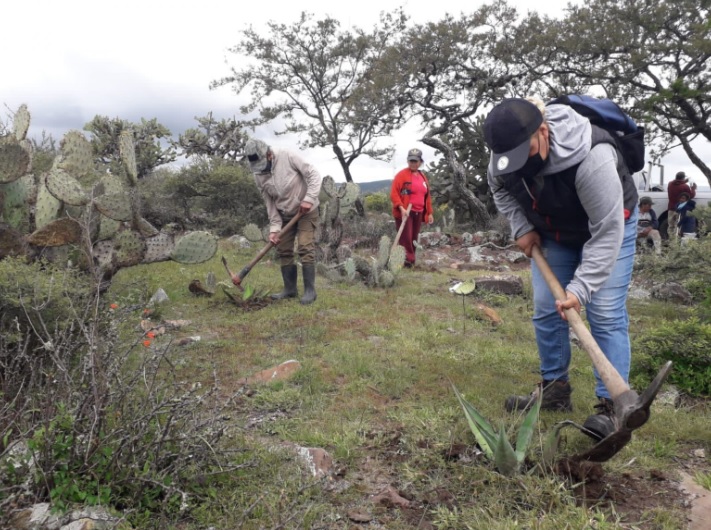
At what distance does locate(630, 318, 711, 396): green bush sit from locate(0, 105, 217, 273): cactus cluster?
4.00 meters

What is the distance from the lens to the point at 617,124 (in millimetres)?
2555

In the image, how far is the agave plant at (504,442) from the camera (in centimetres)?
222

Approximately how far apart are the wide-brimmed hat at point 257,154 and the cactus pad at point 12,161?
78.6 inches

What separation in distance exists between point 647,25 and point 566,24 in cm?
257

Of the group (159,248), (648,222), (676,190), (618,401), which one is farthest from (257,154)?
(676,190)

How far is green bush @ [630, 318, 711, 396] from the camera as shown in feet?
11.0

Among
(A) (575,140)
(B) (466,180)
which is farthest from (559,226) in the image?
(B) (466,180)

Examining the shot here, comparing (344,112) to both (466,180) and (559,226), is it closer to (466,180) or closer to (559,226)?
(466,180)

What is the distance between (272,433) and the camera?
9.48 ft

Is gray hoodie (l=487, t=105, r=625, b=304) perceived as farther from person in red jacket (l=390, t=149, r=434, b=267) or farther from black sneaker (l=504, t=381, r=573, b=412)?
person in red jacket (l=390, t=149, r=434, b=267)

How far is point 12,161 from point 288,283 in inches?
115

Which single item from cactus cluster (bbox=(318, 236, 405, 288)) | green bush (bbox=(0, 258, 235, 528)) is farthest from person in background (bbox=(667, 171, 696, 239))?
green bush (bbox=(0, 258, 235, 528))

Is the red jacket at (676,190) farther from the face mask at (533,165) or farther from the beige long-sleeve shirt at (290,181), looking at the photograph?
the face mask at (533,165)

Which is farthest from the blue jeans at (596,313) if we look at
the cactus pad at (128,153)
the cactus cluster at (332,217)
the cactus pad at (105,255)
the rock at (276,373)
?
the cactus cluster at (332,217)
